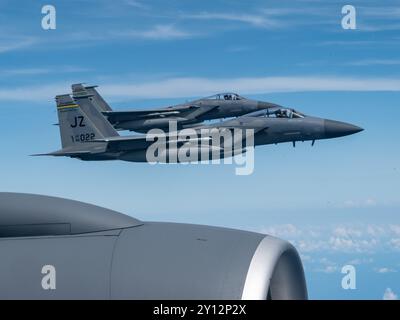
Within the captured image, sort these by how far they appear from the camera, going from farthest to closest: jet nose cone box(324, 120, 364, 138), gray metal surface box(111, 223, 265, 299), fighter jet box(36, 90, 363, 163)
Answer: jet nose cone box(324, 120, 364, 138)
fighter jet box(36, 90, 363, 163)
gray metal surface box(111, 223, 265, 299)

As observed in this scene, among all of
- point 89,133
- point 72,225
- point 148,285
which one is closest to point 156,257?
point 148,285

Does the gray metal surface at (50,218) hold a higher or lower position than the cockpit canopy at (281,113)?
lower

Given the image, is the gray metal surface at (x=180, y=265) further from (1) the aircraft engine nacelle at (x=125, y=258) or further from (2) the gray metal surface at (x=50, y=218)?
(2) the gray metal surface at (x=50, y=218)

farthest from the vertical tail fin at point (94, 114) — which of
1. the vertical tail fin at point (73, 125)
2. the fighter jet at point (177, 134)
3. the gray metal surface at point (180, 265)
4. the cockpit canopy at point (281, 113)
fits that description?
the gray metal surface at point (180, 265)

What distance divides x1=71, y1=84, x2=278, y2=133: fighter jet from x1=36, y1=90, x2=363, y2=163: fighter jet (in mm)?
1328

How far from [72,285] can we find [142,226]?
0.74 meters

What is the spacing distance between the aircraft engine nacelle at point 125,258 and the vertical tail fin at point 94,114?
40.7 meters

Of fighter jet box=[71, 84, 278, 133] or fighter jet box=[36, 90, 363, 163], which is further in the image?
fighter jet box=[71, 84, 278, 133]

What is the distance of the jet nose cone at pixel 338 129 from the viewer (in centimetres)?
3794

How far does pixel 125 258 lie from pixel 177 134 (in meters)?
36.9

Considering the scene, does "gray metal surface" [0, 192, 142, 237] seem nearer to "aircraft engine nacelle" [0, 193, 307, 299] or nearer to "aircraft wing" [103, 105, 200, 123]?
"aircraft engine nacelle" [0, 193, 307, 299]

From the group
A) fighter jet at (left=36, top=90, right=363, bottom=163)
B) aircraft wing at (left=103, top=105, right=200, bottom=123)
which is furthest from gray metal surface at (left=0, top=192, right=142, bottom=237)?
aircraft wing at (left=103, top=105, right=200, bottom=123)

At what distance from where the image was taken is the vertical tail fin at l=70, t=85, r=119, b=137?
45.6 metres
